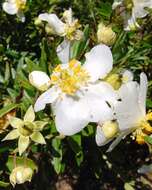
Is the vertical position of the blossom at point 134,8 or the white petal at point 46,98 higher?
the blossom at point 134,8

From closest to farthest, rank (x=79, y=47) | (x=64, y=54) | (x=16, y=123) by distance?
1. (x=16, y=123)
2. (x=64, y=54)
3. (x=79, y=47)

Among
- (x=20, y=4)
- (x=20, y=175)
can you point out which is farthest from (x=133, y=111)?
(x=20, y=4)

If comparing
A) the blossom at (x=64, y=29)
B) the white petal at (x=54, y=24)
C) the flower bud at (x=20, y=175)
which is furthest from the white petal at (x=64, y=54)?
the flower bud at (x=20, y=175)

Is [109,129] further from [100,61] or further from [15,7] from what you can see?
[15,7]

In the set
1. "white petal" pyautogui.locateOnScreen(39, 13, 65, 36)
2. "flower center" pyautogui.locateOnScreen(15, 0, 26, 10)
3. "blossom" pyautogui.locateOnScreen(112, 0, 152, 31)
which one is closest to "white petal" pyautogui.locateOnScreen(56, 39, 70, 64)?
"white petal" pyautogui.locateOnScreen(39, 13, 65, 36)

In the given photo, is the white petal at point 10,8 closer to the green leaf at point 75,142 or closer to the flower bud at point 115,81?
the green leaf at point 75,142

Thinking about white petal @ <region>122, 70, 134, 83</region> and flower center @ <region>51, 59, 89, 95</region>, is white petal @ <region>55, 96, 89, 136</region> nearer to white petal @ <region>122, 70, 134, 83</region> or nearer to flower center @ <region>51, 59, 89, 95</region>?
flower center @ <region>51, 59, 89, 95</region>
